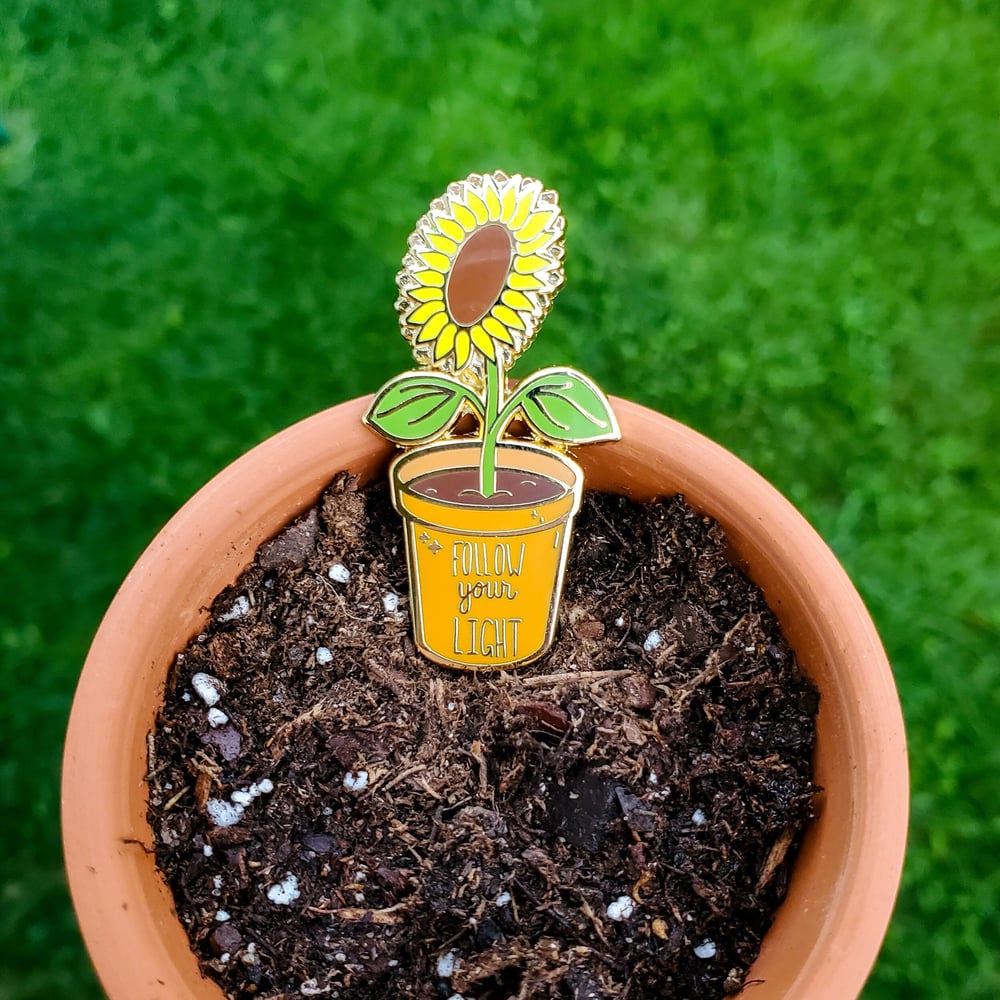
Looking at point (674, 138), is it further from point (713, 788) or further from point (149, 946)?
point (149, 946)

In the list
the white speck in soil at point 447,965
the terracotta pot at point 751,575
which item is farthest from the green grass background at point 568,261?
the white speck in soil at point 447,965

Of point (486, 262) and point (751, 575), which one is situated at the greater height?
point (486, 262)

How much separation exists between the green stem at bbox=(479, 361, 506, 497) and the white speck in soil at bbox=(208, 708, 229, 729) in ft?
1.15

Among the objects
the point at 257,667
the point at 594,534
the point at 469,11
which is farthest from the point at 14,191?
the point at 594,534

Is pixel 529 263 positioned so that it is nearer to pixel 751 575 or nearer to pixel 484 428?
pixel 484 428

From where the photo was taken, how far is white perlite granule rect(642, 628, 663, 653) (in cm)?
98

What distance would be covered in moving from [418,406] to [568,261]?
670mm

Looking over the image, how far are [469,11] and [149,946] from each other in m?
1.51

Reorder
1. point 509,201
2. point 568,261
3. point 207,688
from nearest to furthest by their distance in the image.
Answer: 1. point 509,201
2. point 207,688
3. point 568,261

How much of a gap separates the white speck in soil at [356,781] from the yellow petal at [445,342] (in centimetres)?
42

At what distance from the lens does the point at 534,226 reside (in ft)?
2.72

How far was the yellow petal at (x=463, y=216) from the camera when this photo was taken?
0.83 meters

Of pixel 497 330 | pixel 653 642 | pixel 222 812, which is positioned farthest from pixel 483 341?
pixel 222 812

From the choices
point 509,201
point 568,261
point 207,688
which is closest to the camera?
point 509,201
